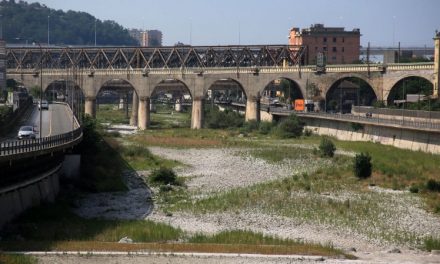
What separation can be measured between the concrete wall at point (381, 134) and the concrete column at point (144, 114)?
2254 cm

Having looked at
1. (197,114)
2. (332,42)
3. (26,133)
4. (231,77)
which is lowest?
(26,133)

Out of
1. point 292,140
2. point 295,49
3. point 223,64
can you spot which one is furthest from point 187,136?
point 295,49

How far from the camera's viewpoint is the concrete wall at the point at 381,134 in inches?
3105

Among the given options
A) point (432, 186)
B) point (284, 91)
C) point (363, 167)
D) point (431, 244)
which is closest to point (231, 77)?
point (284, 91)

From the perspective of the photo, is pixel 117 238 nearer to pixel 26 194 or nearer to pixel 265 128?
pixel 26 194

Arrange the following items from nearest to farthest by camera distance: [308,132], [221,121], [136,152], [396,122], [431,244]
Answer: [431,244] → [136,152] → [396,122] → [308,132] → [221,121]

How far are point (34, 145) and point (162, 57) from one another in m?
101

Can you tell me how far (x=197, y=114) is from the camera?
127 meters

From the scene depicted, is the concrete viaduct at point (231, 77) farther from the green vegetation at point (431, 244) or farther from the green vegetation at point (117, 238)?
the green vegetation at point (117, 238)

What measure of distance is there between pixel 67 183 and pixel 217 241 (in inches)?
794

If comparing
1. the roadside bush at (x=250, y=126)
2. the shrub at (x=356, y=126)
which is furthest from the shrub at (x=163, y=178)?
the roadside bush at (x=250, y=126)

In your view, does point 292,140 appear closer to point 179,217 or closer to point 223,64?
point 223,64

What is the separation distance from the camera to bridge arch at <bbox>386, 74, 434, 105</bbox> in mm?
117250

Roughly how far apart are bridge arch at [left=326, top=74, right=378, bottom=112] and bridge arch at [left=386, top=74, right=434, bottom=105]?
7662 millimetres
